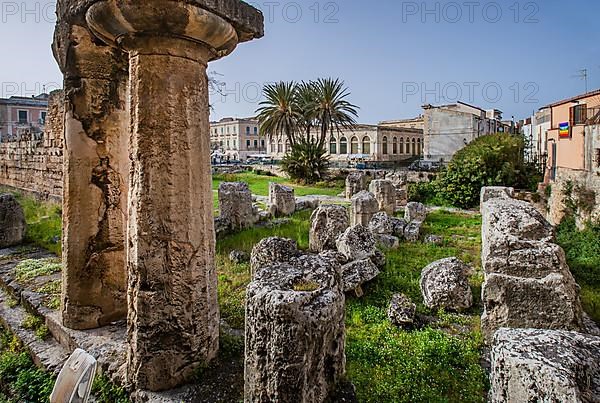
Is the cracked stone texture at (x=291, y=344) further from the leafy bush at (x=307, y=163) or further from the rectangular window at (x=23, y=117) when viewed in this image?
the rectangular window at (x=23, y=117)

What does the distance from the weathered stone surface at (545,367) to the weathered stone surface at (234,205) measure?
32.0ft

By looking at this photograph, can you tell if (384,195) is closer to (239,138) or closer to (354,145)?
(354,145)

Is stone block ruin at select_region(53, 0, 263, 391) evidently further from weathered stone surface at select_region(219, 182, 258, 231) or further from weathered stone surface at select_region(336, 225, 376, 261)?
weathered stone surface at select_region(219, 182, 258, 231)

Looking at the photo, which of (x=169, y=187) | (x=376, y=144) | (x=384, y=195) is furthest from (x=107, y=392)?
(x=376, y=144)

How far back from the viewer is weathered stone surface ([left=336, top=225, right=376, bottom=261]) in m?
7.59

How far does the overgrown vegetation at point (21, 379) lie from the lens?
356 cm

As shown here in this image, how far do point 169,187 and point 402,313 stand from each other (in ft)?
11.8

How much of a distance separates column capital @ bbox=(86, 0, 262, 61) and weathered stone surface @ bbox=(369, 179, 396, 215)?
39.9ft

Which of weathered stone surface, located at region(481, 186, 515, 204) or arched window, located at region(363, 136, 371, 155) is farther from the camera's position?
arched window, located at region(363, 136, 371, 155)

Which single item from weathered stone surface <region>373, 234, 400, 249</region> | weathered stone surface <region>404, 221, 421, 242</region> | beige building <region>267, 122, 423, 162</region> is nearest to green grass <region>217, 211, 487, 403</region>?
weathered stone surface <region>373, 234, 400, 249</region>

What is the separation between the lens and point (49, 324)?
4562 mm

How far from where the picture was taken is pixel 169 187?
10.5 ft

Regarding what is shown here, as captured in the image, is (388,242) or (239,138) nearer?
(388,242)

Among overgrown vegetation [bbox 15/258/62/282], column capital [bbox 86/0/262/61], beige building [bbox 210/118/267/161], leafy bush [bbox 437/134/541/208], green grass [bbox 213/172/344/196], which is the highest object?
beige building [bbox 210/118/267/161]
